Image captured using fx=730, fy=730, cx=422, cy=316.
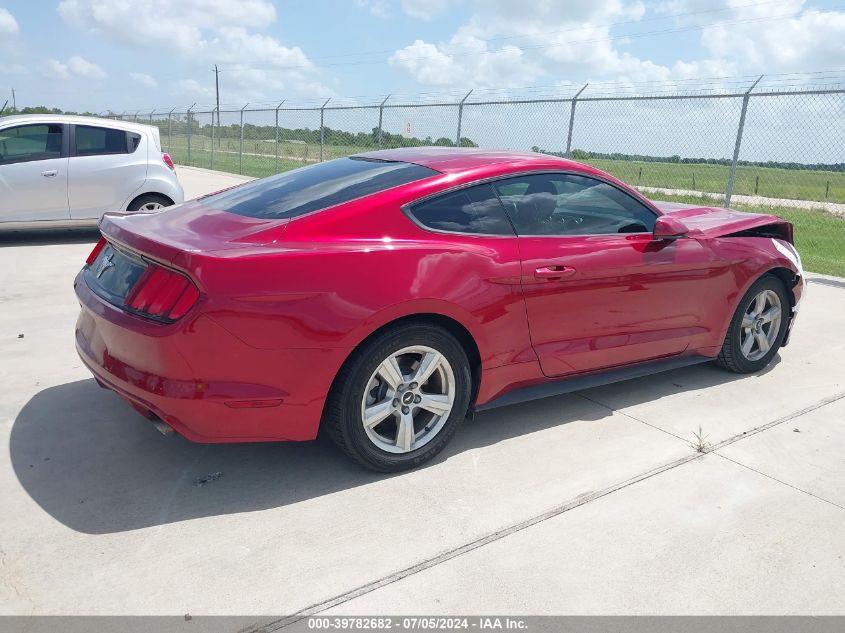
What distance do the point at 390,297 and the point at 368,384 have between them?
15.6 inches

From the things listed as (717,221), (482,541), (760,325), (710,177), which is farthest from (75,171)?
(710,177)

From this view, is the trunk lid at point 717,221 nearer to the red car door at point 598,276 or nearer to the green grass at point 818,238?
the red car door at point 598,276

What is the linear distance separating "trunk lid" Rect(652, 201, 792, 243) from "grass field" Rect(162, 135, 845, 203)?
19.9 feet

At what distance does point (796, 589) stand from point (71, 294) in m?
5.94

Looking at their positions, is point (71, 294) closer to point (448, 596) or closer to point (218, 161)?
point (448, 596)

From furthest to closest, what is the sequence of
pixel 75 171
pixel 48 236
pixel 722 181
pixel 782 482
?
pixel 722 181
pixel 48 236
pixel 75 171
pixel 782 482

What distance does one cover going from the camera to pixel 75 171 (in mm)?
8867

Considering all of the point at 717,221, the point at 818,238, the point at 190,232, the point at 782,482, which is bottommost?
the point at 782,482

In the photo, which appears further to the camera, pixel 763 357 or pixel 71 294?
pixel 71 294

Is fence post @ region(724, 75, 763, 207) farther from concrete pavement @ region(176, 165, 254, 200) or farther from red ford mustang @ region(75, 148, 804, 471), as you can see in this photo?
concrete pavement @ region(176, 165, 254, 200)

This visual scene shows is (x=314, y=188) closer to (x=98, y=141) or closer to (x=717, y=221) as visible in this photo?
(x=717, y=221)

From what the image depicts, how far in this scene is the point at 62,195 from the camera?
8.84 metres

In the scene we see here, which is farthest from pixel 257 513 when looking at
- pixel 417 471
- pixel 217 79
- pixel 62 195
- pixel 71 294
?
pixel 217 79

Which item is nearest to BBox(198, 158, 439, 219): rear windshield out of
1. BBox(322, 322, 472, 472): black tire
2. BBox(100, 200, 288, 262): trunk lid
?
BBox(100, 200, 288, 262): trunk lid
